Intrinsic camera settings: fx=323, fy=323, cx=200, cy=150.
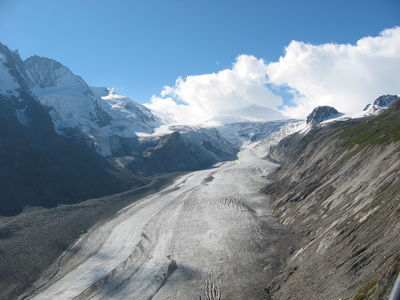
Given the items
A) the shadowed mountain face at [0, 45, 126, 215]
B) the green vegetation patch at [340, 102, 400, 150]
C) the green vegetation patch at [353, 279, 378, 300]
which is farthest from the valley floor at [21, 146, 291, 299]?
the shadowed mountain face at [0, 45, 126, 215]

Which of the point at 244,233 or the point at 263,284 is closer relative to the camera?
the point at 263,284

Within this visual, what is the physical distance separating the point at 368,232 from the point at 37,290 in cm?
3802

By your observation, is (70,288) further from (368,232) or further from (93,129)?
(93,129)

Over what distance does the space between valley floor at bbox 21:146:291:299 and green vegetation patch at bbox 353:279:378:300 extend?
47.0 feet

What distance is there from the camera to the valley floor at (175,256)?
1481 inches

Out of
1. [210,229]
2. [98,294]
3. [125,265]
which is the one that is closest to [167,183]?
[210,229]

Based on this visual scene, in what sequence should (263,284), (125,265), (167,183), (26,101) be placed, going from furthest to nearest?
1. (26,101)
2. (167,183)
3. (125,265)
4. (263,284)

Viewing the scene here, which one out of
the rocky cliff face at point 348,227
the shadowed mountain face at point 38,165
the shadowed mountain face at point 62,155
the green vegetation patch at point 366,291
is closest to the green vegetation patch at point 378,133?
the rocky cliff face at point 348,227

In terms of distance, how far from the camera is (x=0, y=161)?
97188 mm

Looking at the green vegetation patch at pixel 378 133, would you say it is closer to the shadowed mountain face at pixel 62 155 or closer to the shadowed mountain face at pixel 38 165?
the shadowed mountain face at pixel 62 155

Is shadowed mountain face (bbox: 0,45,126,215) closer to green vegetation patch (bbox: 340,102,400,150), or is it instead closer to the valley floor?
the valley floor

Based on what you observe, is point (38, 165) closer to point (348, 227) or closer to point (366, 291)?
point (348, 227)

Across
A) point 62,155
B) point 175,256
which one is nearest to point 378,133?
point 175,256

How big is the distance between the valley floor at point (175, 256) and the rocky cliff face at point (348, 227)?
388cm
